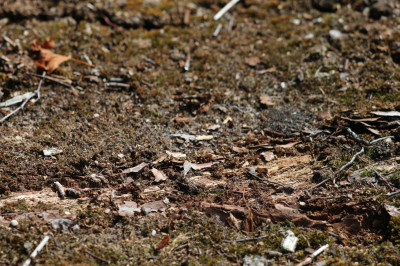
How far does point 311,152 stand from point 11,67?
3.88m

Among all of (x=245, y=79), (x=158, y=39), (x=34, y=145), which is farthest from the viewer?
(x=158, y=39)

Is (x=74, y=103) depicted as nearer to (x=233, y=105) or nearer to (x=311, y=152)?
(x=233, y=105)

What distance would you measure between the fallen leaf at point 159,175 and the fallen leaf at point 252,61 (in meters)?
2.28

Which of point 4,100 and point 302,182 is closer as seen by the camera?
point 302,182

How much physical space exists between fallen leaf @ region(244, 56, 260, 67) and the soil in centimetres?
6

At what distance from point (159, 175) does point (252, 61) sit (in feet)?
Result: 7.87

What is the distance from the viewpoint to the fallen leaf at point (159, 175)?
372 cm

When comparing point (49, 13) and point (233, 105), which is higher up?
point (49, 13)

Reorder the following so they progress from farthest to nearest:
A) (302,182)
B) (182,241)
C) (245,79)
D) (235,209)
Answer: (245,79)
(302,182)
(235,209)
(182,241)

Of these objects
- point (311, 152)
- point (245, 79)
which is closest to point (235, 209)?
point (311, 152)

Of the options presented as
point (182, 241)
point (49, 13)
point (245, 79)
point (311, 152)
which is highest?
point (49, 13)

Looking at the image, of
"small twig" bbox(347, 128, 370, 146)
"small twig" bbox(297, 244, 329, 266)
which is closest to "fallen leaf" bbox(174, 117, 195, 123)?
"small twig" bbox(347, 128, 370, 146)

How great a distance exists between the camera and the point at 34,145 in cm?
395

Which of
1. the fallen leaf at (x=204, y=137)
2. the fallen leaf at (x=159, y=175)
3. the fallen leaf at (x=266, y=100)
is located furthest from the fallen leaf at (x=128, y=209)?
the fallen leaf at (x=266, y=100)
